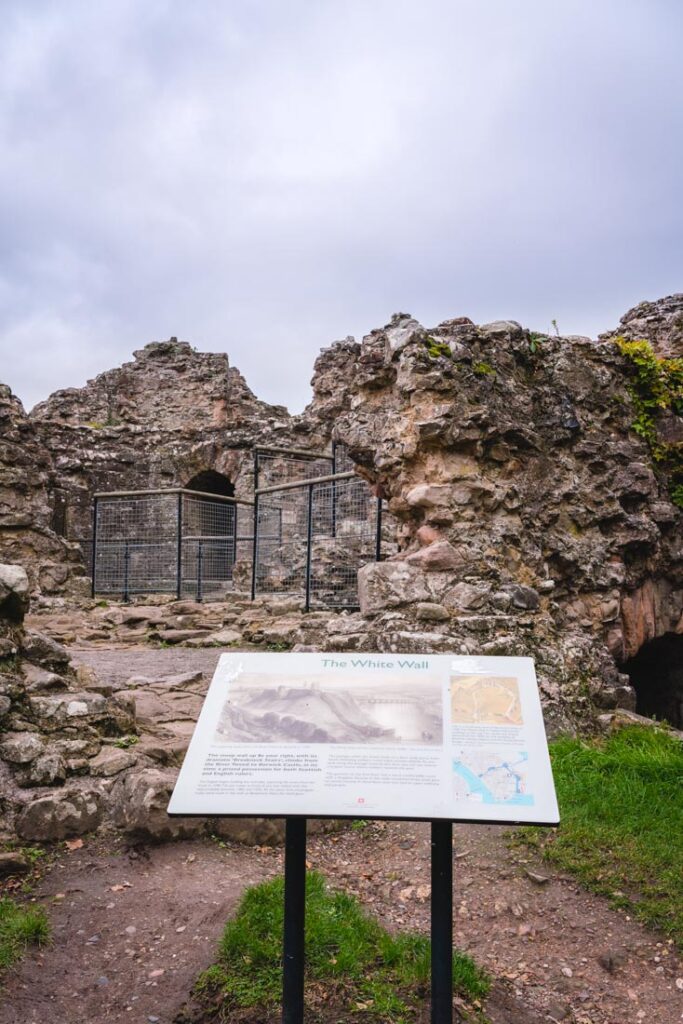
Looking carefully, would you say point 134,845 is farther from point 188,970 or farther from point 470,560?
point 470,560

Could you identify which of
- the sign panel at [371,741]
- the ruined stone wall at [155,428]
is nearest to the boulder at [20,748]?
the sign panel at [371,741]

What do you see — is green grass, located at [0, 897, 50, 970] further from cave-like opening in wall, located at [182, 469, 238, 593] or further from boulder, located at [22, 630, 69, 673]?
cave-like opening in wall, located at [182, 469, 238, 593]

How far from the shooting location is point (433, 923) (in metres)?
2.55

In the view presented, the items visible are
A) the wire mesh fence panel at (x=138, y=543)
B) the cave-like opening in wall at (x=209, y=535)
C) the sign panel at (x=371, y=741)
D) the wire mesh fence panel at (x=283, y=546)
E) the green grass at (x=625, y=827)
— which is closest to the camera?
the sign panel at (x=371, y=741)

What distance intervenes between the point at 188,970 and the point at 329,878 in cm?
110

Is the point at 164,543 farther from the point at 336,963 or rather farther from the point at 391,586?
the point at 336,963

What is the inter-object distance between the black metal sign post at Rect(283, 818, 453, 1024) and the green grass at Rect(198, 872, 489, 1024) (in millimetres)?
405

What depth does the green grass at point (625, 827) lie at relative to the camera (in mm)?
3629

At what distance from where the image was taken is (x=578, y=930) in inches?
137

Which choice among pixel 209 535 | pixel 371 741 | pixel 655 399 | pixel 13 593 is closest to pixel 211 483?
pixel 209 535

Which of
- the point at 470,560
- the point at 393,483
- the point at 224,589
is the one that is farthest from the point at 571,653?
the point at 224,589

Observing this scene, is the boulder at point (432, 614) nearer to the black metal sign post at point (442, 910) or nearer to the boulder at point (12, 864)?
the boulder at point (12, 864)

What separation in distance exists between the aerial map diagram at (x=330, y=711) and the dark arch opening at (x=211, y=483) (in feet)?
54.4

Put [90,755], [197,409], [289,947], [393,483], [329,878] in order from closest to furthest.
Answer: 1. [289,947]
2. [329,878]
3. [90,755]
4. [393,483]
5. [197,409]
